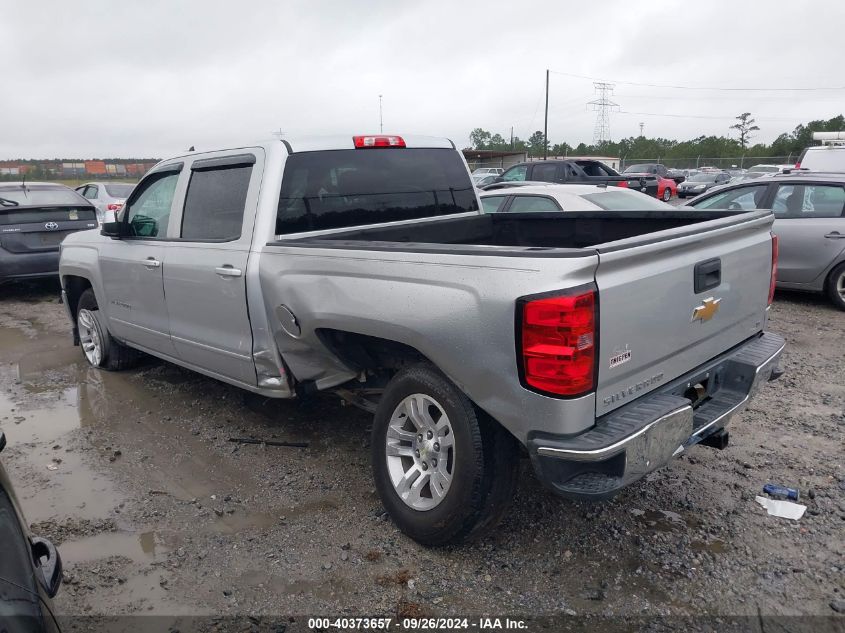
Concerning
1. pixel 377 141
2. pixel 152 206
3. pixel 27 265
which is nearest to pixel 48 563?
pixel 377 141

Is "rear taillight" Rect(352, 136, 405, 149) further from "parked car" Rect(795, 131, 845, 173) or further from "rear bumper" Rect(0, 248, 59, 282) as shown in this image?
"parked car" Rect(795, 131, 845, 173)

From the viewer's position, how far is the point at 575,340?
8.21 feet

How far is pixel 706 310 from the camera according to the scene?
3129mm

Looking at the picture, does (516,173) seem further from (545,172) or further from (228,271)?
(228,271)

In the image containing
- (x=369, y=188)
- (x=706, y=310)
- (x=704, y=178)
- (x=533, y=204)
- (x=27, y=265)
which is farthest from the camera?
(x=704, y=178)

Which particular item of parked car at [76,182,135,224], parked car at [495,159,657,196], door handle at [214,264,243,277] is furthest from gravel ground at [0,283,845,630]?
parked car at [495,159,657,196]

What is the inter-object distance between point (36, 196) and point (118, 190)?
6377 mm

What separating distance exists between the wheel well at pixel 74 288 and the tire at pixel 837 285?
26.6 feet

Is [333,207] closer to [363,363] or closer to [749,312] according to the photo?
[363,363]

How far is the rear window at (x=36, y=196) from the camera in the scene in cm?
954

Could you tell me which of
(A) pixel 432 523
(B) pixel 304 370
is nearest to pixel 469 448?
(A) pixel 432 523

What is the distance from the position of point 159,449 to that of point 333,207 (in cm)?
206

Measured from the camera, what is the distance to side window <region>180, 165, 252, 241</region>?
13.4ft

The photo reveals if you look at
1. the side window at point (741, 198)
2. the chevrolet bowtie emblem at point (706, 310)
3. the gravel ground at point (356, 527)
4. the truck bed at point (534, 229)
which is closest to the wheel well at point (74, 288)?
the gravel ground at point (356, 527)
